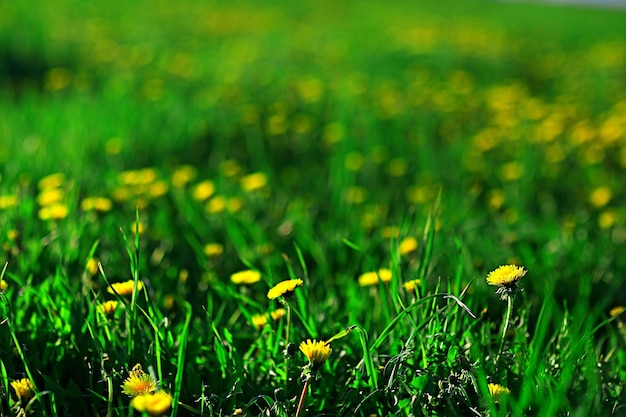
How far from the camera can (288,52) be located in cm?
600

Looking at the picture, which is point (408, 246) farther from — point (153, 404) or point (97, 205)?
point (153, 404)

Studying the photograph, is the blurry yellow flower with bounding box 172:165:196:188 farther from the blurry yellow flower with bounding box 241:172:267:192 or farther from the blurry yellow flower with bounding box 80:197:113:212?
the blurry yellow flower with bounding box 80:197:113:212

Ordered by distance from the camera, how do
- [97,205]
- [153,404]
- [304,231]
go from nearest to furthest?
[153,404] < [97,205] < [304,231]

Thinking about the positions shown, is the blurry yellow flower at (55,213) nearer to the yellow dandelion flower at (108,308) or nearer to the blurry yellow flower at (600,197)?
the yellow dandelion flower at (108,308)

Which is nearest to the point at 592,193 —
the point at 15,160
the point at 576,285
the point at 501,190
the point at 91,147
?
the point at 501,190

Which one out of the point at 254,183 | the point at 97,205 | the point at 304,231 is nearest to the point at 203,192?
the point at 254,183

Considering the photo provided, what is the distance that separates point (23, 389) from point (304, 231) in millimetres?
1254

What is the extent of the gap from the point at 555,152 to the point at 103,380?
269 cm

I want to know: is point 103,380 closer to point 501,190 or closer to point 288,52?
point 501,190

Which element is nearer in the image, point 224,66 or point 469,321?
point 469,321

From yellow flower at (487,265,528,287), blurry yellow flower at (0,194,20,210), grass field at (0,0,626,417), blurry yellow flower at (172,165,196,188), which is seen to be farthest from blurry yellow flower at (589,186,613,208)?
blurry yellow flower at (0,194,20,210)

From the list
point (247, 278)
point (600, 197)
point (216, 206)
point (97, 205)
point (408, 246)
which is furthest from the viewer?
point (600, 197)

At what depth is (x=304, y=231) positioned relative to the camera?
2.40 m

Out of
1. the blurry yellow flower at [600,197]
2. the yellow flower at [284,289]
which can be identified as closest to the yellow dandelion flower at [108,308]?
the yellow flower at [284,289]
